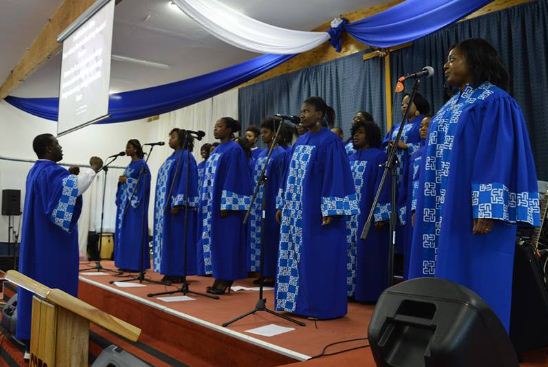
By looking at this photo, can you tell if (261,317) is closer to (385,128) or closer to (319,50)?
(385,128)

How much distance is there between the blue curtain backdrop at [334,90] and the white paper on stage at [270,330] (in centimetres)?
329

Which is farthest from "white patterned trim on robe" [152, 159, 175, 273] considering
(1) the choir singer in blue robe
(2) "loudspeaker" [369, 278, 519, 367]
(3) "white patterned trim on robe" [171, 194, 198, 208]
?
(2) "loudspeaker" [369, 278, 519, 367]

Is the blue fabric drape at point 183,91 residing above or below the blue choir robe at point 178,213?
above

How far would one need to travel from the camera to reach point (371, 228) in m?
3.90

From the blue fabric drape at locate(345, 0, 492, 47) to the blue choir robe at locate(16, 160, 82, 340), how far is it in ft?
9.20

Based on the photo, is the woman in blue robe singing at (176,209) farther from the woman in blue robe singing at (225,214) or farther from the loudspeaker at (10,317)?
the loudspeaker at (10,317)

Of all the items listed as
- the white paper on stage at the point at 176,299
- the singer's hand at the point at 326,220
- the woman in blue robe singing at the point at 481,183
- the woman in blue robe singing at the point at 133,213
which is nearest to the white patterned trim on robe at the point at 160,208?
the woman in blue robe singing at the point at 133,213

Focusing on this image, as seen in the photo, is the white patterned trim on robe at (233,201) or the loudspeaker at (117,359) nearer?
the loudspeaker at (117,359)

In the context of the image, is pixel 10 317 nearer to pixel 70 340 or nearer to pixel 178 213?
pixel 178 213

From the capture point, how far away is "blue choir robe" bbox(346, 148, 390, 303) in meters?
3.78

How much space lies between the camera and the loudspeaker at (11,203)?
9086 mm

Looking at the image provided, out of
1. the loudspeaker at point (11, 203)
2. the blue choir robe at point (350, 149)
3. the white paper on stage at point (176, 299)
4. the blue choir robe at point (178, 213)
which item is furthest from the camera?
→ the loudspeaker at point (11, 203)

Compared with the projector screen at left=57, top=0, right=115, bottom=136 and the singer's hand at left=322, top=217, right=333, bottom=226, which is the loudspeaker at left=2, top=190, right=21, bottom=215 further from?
the singer's hand at left=322, top=217, right=333, bottom=226

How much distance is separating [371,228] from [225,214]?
121cm
